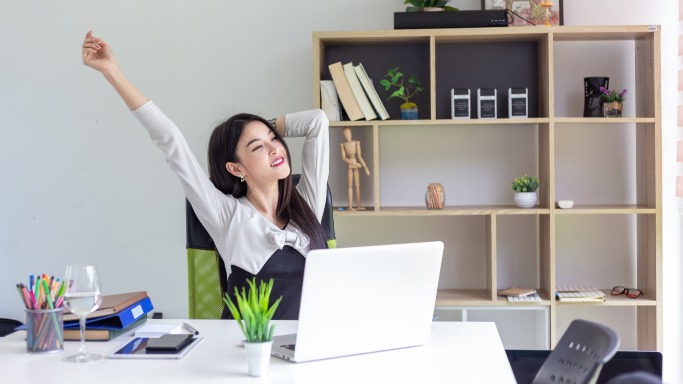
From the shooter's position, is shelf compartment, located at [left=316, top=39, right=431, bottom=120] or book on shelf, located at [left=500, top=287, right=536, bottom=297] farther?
shelf compartment, located at [left=316, top=39, right=431, bottom=120]

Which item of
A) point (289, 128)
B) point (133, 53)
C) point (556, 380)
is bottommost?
point (556, 380)

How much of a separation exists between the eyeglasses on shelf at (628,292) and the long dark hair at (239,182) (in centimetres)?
153

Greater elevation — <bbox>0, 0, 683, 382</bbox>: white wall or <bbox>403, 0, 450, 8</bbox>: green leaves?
<bbox>403, 0, 450, 8</bbox>: green leaves

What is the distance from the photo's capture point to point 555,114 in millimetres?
3609

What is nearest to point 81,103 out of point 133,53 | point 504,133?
point 133,53

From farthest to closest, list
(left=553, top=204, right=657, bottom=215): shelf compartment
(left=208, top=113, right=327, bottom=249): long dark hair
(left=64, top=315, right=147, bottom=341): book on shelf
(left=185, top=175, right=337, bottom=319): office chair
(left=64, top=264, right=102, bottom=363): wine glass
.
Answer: (left=553, top=204, right=657, bottom=215): shelf compartment, (left=185, top=175, right=337, bottom=319): office chair, (left=208, top=113, right=327, bottom=249): long dark hair, (left=64, top=315, right=147, bottom=341): book on shelf, (left=64, top=264, right=102, bottom=363): wine glass

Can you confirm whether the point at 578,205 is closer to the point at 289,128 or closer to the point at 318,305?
the point at 289,128

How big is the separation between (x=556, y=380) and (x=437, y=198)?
1.98m

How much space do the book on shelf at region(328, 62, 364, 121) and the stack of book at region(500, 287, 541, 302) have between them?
37.1 inches

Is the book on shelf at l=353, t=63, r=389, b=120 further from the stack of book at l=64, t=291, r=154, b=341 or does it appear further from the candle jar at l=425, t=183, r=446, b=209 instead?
the stack of book at l=64, t=291, r=154, b=341

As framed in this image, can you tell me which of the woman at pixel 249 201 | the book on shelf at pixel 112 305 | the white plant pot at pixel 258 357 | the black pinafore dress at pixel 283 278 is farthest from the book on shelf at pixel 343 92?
the white plant pot at pixel 258 357

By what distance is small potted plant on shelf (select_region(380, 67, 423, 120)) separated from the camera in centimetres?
346

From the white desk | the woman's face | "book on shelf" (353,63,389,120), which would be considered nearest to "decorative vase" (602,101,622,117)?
"book on shelf" (353,63,389,120)

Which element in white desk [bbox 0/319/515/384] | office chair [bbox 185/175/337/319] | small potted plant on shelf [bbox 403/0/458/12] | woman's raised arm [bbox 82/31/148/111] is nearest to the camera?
white desk [bbox 0/319/515/384]
